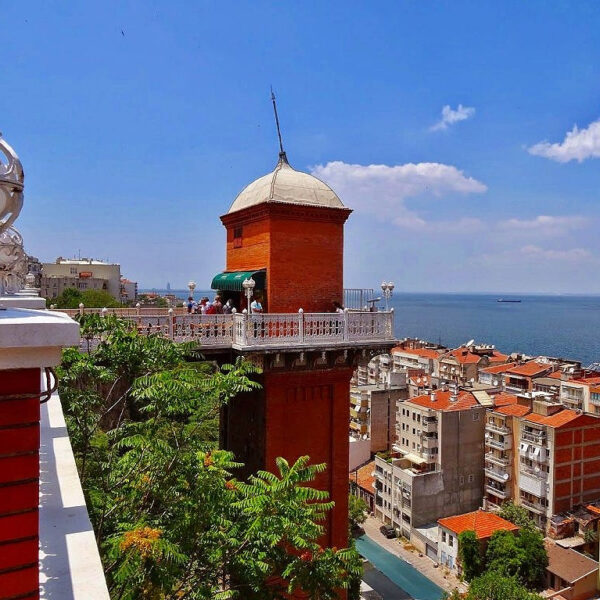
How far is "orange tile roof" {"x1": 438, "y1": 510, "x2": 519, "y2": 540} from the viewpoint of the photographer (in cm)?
3288

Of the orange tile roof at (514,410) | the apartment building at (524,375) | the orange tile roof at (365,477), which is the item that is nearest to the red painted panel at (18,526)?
the orange tile roof at (514,410)

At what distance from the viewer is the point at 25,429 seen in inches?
81.9

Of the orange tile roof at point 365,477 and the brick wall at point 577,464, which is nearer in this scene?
the brick wall at point 577,464

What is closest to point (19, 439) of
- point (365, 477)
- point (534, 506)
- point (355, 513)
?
point (355, 513)

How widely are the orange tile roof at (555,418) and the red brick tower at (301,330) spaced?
105ft

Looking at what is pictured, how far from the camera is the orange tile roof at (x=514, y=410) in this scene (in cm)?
4116

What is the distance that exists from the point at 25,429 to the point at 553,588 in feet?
123

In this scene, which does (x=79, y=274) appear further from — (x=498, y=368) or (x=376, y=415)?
(x=498, y=368)

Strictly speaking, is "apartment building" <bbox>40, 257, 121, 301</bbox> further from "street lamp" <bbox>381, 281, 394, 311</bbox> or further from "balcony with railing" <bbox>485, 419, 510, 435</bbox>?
"street lamp" <bbox>381, 281, 394, 311</bbox>

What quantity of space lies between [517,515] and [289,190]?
35.7 metres

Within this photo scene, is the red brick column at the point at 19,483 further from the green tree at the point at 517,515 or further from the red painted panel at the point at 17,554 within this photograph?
the green tree at the point at 517,515

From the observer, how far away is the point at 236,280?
11586 mm

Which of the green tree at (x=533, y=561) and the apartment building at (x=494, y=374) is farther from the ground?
the apartment building at (x=494, y=374)

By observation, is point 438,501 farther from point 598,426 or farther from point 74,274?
point 74,274
